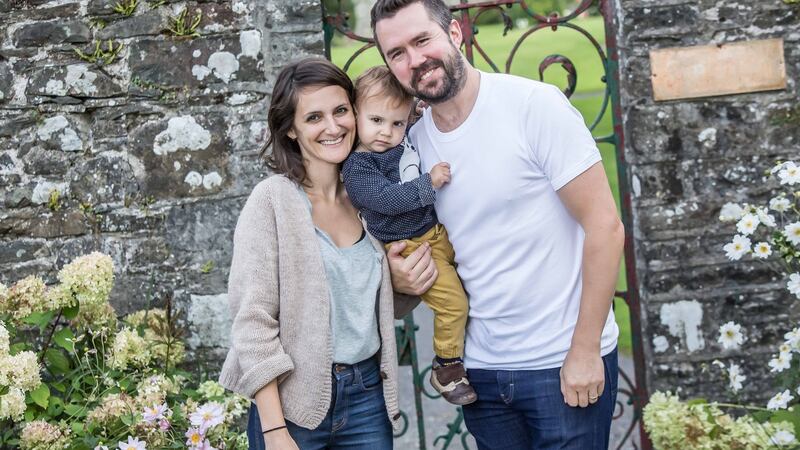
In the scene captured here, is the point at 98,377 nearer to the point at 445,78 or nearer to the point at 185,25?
the point at 185,25

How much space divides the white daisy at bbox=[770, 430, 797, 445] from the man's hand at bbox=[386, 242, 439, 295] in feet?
3.85

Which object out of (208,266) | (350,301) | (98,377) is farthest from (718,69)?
(98,377)

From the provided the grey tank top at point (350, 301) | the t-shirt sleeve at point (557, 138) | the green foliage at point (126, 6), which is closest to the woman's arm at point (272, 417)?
the grey tank top at point (350, 301)

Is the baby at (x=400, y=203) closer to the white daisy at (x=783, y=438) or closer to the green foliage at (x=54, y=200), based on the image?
the white daisy at (x=783, y=438)

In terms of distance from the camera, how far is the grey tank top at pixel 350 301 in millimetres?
2426

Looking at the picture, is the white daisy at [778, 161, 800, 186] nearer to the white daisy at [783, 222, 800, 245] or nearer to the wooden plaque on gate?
the white daisy at [783, 222, 800, 245]

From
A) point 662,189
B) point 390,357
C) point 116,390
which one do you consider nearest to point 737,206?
point 662,189

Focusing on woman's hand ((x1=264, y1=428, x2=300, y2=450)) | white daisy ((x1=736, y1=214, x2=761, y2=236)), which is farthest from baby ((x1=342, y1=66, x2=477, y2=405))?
white daisy ((x1=736, y1=214, x2=761, y2=236))

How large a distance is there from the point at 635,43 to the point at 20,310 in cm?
259

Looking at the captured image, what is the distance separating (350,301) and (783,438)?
140 cm

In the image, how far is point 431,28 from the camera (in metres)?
2.41

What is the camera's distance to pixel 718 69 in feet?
11.7

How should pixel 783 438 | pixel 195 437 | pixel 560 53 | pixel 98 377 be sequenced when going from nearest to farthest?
pixel 783 438
pixel 195 437
pixel 98 377
pixel 560 53

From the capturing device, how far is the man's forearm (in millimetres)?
2301
